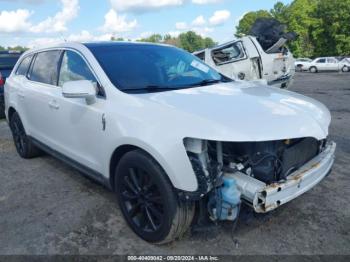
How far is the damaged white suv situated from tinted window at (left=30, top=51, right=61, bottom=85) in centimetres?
19

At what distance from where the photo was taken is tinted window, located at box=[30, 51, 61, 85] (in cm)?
417

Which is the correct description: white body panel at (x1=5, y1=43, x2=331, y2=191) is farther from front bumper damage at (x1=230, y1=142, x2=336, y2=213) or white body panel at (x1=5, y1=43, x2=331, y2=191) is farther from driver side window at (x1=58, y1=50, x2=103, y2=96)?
front bumper damage at (x1=230, y1=142, x2=336, y2=213)

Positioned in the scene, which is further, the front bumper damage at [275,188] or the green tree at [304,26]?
the green tree at [304,26]

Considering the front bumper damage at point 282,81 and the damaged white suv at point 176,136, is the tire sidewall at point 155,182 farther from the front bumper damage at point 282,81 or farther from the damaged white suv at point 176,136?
the front bumper damage at point 282,81

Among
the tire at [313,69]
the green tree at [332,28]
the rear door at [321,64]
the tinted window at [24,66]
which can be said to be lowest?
the tire at [313,69]

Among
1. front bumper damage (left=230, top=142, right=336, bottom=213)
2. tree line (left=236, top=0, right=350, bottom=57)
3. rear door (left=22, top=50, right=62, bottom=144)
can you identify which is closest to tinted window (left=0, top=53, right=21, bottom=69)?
rear door (left=22, top=50, right=62, bottom=144)

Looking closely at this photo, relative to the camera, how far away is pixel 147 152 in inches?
109

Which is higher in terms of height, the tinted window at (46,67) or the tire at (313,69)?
A: the tinted window at (46,67)

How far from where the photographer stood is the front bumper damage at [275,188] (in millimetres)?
2602

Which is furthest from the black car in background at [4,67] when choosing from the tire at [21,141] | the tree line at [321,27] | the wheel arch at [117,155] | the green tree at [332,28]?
the green tree at [332,28]

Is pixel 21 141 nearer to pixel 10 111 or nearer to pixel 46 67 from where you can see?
pixel 10 111

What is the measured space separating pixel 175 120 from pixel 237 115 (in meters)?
0.48

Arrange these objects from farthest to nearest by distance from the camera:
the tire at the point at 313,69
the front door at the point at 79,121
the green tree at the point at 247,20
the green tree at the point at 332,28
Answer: the green tree at the point at 247,20 < the green tree at the point at 332,28 < the tire at the point at 313,69 < the front door at the point at 79,121

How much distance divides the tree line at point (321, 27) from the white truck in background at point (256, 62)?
1572 inches
